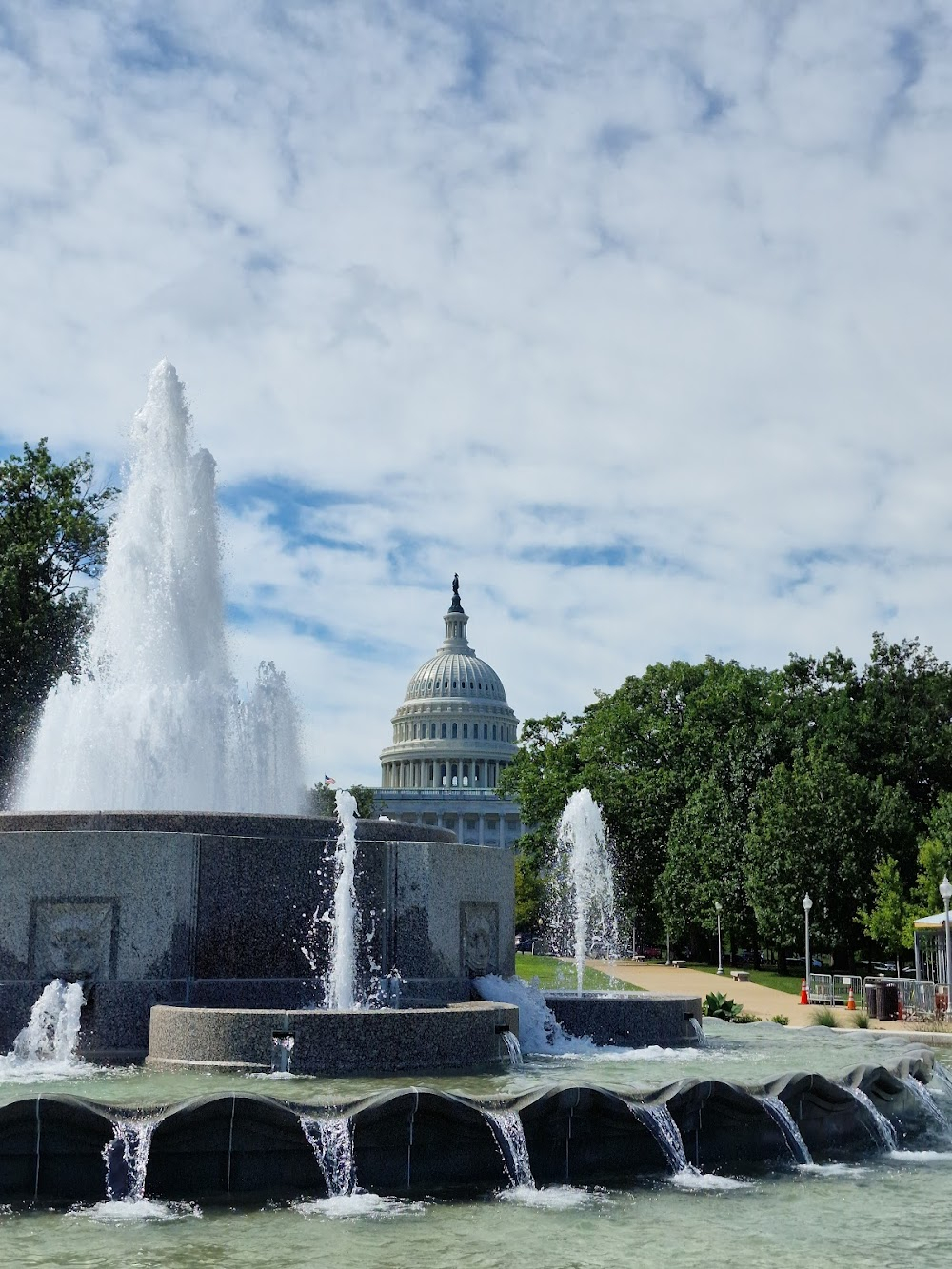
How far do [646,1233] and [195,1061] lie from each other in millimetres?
4993

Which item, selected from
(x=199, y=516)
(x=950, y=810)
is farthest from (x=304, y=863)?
(x=950, y=810)

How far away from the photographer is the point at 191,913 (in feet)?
44.9

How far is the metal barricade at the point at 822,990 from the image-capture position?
31.8 m

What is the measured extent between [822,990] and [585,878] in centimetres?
2022

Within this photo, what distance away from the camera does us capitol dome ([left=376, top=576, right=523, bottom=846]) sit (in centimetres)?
14862

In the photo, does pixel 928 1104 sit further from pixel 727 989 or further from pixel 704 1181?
pixel 727 989

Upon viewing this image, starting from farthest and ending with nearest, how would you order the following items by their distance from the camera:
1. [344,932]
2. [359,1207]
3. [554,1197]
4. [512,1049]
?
[344,932] < [512,1049] < [554,1197] < [359,1207]

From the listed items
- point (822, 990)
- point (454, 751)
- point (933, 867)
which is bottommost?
point (822, 990)

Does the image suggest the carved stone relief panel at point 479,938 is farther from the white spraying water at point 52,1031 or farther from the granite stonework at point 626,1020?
the white spraying water at point 52,1031

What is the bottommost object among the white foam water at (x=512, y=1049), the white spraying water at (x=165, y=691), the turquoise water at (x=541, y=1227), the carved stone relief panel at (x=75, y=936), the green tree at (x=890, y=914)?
the turquoise water at (x=541, y=1227)

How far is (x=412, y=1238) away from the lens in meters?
8.14

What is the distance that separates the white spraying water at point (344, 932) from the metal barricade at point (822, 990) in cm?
2030

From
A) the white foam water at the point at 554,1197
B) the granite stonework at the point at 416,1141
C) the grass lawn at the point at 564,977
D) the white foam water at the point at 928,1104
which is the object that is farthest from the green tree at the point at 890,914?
the white foam water at the point at 554,1197

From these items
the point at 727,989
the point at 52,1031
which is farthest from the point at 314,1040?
the point at 727,989
